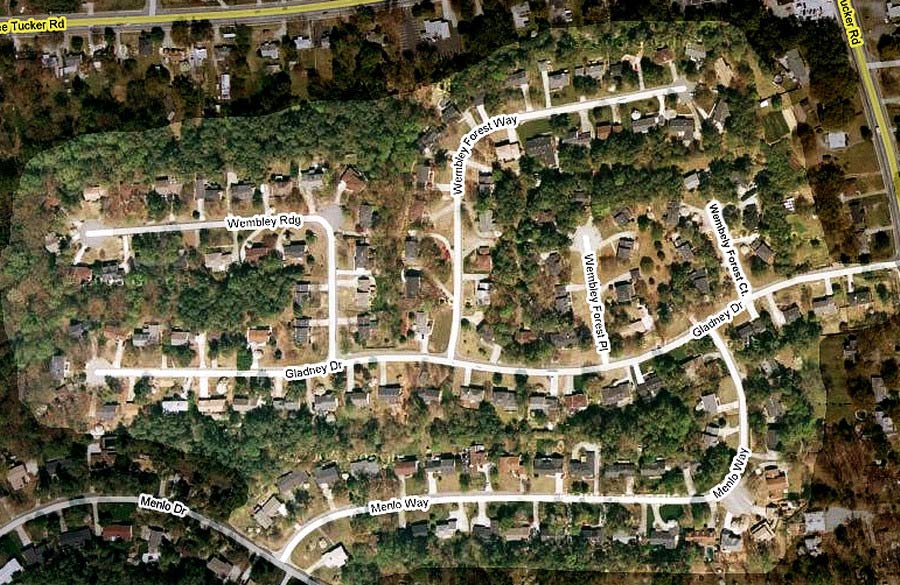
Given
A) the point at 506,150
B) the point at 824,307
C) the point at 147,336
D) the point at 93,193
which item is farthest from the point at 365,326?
the point at 824,307

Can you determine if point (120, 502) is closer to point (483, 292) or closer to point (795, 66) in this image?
point (483, 292)

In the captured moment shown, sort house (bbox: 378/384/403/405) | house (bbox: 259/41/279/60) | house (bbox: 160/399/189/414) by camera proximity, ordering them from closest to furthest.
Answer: house (bbox: 378/384/403/405), house (bbox: 160/399/189/414), house (bbox: 259/41/279/60)

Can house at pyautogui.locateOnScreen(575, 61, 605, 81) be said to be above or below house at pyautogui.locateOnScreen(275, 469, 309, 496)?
above

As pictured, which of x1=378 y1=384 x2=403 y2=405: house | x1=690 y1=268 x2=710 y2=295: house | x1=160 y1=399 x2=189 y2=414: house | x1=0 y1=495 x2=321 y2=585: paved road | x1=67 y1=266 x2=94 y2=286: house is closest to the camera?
x1=690 y1=268 x2=710 y2=295: house

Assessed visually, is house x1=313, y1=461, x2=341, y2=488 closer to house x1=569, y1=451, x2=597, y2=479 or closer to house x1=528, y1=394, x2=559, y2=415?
house x1=528, y1=394, x2=559, y2=415

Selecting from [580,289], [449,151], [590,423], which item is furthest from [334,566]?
[449,151]

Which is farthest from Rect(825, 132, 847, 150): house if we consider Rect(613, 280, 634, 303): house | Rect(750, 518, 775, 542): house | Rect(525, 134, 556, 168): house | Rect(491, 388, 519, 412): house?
Rect(491, 388, 519, 412): house

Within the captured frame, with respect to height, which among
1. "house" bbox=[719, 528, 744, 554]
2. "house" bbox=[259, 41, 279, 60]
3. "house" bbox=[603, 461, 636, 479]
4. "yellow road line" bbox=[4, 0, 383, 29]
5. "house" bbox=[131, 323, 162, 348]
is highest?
"yellow road line" bbox=[4, 0, 383, 29]
